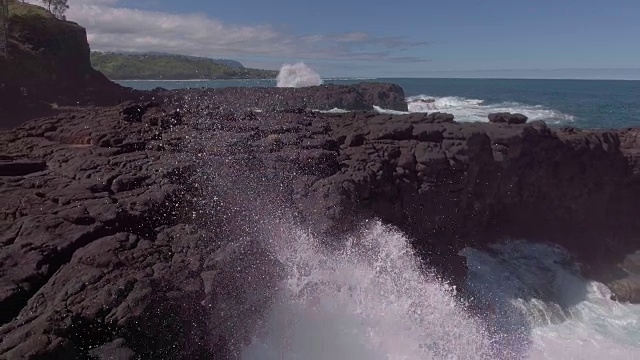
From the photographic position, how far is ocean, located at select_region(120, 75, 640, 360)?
10.4m

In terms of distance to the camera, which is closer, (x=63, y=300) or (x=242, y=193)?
(x=63, y=300)

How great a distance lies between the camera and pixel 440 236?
14352mm

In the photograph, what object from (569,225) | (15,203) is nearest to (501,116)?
(569,225)

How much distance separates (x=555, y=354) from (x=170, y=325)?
9.49 m

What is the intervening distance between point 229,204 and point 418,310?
509 centimetres

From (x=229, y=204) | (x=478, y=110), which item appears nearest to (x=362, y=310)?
(x=229, y=204)

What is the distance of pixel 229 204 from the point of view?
1150 cm

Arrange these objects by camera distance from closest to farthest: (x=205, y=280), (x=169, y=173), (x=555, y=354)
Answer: (x=205, y=280)
(x=169, y=173)
(x=555, y=354)

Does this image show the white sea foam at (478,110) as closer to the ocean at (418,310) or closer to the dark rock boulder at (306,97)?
the dark rock boulder at (306,97)

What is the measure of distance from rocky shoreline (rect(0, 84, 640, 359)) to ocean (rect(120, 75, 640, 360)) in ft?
1.90

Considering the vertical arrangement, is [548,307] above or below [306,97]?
below

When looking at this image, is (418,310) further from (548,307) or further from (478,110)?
(478,110)

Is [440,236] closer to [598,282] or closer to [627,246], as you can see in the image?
[598,282]

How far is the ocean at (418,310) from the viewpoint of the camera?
34.1 feet
